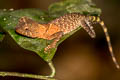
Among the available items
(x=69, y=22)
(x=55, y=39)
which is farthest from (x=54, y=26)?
(x=55, y=39)

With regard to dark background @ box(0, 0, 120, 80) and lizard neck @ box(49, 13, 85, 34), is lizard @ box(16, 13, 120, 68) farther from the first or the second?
dark background @ box(0, 0, 120, 80)

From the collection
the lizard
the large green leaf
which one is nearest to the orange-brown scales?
the lizard

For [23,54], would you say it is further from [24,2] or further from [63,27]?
[63,27]

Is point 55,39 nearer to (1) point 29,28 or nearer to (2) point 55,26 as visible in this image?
(1) point 29,28

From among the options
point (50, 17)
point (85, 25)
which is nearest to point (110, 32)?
point (85, 25)

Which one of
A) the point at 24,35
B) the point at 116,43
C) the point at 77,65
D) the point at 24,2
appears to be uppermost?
the point at 24,35

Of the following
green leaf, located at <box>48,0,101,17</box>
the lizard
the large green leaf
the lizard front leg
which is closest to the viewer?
the large green leaf

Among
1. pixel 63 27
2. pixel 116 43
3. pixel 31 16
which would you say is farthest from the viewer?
pixel 116 43
